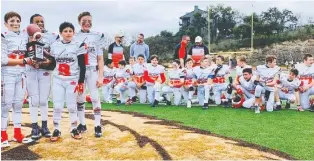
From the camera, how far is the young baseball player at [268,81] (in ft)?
33.4

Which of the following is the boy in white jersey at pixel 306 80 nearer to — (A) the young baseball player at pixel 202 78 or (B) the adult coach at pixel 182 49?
(A) the young baseball player at pixel 202 78

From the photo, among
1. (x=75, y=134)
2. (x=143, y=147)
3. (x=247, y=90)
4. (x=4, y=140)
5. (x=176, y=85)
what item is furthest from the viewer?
(x=176, y=85)

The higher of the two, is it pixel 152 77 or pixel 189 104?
pixel 152 77

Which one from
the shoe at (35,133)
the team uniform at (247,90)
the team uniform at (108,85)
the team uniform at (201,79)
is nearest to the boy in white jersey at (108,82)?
the team uniform at (108,85)

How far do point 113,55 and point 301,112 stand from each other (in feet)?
20.9

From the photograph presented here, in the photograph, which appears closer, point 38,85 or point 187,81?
point 38,85

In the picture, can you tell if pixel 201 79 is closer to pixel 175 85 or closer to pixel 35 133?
pixel 175 85

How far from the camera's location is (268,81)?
1040cm

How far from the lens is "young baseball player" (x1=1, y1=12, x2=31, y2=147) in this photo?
21.1 ft

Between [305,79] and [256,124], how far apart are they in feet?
11.0

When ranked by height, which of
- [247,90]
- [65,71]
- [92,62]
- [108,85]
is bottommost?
[247,90]

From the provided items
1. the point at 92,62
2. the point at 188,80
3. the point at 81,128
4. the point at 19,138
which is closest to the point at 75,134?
the point at 81,128

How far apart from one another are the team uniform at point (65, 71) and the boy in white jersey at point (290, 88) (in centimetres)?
598

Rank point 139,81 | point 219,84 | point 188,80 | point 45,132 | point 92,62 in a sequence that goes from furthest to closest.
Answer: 1. point 139,81
2. point 188,80
3. point 219,84
4. point 92,62
5. point 45,132
